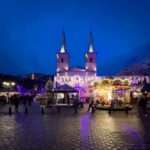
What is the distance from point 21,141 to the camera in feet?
45.9

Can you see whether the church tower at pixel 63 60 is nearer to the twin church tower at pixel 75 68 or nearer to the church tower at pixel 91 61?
the twin church tower at pixel 75 68

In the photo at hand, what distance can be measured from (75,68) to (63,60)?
21.9ft

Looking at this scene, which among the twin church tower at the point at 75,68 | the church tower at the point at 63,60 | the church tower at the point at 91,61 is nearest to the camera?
the twin church tower at the point at 75,68

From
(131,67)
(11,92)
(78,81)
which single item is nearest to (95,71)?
(78,81)

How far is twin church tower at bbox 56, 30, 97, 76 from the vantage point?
172875 millimetres

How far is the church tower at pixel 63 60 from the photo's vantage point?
17325cm

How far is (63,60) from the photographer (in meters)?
175

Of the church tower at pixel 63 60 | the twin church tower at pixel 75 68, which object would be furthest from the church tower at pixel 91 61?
the church tower at pixel 63 60

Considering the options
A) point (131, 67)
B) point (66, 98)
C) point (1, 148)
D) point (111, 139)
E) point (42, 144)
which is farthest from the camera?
point (131, 67)

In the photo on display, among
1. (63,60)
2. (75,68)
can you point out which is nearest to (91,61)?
(75,68)

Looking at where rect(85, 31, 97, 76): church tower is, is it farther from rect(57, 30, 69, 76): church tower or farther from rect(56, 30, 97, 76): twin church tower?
rect(57, 30, 69, 76): church tower

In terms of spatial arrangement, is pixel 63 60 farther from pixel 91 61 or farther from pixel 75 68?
pixel 91 61

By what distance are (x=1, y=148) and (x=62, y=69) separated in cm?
16155

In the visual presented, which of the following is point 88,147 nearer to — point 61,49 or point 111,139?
point 111,139
